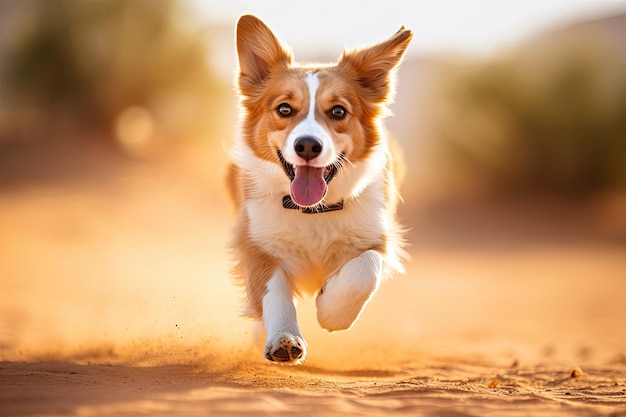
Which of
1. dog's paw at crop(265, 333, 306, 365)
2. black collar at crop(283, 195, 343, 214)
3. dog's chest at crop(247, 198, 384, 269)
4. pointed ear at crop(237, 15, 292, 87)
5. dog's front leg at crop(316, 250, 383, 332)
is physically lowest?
dog's paw at crop(265, 333, 306, 365)

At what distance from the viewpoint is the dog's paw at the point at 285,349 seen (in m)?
4.12

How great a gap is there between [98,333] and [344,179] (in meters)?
3.22

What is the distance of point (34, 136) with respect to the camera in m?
17.8

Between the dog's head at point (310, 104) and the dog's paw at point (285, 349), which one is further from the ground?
the dog's head at point (310, 104)

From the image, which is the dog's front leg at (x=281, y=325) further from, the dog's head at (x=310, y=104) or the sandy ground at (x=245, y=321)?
the dog's head at (x=310, y=104)

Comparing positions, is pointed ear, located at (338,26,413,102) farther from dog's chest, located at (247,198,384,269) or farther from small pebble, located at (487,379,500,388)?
small pebble, located at (487,379,500,388)

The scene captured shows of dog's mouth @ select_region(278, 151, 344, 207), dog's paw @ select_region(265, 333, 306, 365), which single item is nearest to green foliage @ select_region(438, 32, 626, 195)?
dog's mouth @ select_region(278, 151, 344, 207)

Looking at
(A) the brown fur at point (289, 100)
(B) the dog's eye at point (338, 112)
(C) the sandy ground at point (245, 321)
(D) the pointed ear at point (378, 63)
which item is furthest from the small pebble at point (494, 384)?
(D) the pointed ear at point (378, 63)

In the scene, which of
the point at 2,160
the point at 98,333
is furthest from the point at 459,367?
the point at 2,160

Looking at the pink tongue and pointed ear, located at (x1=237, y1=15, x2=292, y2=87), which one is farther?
pointed ear, located at (x1=237, y1=15, x2=292, y2=87)

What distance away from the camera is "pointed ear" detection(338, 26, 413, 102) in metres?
5.16

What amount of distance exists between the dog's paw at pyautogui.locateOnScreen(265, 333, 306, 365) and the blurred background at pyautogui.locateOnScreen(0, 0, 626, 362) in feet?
16.9

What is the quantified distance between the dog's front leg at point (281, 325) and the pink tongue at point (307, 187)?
579 mm

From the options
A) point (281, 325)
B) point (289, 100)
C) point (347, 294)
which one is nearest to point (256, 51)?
point (289, 100)
